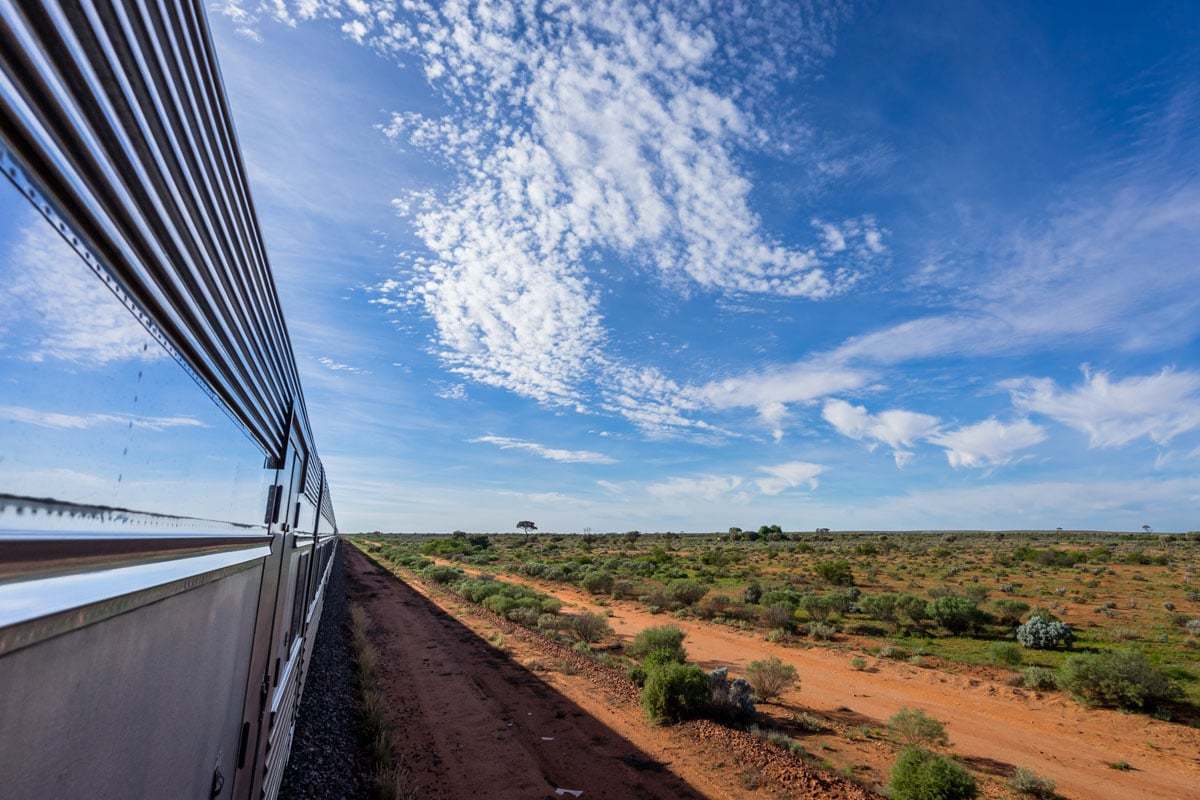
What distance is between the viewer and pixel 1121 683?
13484 mm

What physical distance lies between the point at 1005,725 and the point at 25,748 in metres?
15.9

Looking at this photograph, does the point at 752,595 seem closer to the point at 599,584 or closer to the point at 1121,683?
the point at 599,584

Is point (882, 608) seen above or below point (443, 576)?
above

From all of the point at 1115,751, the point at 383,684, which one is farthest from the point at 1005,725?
the point at 383,684

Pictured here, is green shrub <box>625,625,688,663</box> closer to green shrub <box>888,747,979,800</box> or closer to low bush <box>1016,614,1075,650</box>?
green shrub <box>888,747,979,800</box>

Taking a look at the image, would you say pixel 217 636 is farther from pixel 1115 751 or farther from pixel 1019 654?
pixel 1019 654

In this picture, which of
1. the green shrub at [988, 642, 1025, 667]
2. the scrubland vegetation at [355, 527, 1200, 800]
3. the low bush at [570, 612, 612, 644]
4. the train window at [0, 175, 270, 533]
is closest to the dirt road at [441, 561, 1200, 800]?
the scrubland vegetation at [355, 527, 1200, 800]

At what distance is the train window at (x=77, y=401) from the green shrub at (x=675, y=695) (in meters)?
10.9

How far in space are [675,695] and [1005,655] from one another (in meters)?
11.2

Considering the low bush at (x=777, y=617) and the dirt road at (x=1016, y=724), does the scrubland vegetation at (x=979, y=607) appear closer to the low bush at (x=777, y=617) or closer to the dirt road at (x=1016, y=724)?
the low bush at (x=777, y=617)

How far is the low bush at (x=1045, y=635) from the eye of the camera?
1814 cm

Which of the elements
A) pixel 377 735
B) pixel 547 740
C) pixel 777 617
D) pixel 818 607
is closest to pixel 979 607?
pixel 818 607

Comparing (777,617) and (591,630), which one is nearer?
(591,630)

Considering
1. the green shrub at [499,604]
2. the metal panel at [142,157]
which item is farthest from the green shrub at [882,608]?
the metal panel at [142,157]
